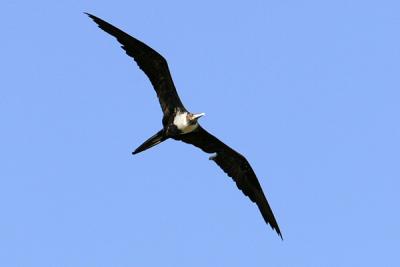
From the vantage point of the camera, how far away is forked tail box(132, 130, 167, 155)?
22.2 m

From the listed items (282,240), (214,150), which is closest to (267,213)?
(282,240)

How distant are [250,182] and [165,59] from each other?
471cm

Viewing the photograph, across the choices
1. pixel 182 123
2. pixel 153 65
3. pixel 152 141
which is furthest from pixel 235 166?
pixel 153 65

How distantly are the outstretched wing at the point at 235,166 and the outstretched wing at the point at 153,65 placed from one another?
123 centimetres

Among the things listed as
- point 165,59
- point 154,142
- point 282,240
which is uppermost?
point 165,59

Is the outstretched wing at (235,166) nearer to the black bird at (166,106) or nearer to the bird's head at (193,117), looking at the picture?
the black bird at (166,106)

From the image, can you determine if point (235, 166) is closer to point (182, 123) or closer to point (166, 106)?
point (182, 123)

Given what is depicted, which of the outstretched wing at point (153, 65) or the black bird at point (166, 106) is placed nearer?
the outstretched wing at point (153, 65)

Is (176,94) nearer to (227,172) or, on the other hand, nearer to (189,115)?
(189,115)

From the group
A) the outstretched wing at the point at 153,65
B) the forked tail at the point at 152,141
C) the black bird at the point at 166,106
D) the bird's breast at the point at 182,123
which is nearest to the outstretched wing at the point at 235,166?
the black bird at the point at 166,106

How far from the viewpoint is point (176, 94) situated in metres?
22.4

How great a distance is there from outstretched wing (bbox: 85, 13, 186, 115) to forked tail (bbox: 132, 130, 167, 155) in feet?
1.77

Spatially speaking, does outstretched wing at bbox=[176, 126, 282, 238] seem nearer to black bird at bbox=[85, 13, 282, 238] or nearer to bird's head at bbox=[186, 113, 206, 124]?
black bird at bbox=[85, 13, 282, 238]

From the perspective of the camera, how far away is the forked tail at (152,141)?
22.2 metres
